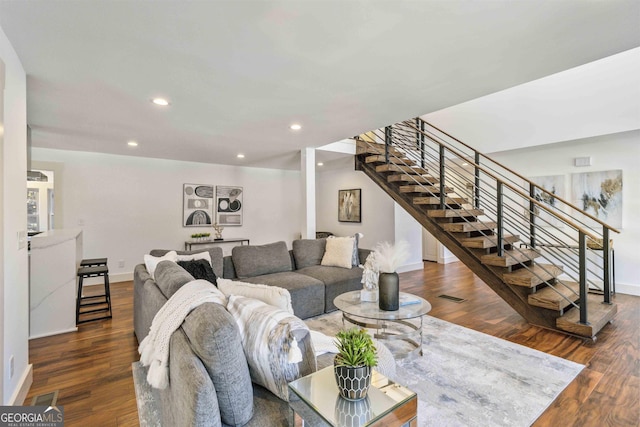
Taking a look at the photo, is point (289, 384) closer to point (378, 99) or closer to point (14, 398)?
point (14, 398)

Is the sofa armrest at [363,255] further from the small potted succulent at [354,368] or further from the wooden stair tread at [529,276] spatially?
the small potted succulent at [354,368]

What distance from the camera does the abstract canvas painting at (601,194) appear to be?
4.29 metres

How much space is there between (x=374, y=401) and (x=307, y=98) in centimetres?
237

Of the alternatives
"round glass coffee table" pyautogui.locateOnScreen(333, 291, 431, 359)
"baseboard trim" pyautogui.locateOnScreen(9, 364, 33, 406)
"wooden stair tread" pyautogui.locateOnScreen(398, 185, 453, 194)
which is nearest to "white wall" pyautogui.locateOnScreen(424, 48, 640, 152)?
"wooden stair tread" pyautogui.locateOnScreen(398, 185, 453, 194)

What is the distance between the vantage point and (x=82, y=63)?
6.64 feet

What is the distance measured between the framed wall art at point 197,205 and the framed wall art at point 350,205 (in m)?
2.92

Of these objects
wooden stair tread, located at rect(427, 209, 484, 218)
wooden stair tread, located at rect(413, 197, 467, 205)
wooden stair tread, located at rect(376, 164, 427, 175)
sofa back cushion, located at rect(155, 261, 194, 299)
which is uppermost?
wooden stair tread, located at rect(376, 164, 427, 175)

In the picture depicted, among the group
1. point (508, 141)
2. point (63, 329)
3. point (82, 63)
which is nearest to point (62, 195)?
point (63, 329)

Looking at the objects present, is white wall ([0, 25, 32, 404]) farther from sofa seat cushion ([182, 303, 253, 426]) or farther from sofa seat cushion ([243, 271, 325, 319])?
sofa seat cushion ([243, 271, 325, 319])

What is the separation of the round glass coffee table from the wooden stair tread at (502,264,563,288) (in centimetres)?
115

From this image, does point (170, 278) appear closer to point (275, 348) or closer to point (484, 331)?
point (275, 348)

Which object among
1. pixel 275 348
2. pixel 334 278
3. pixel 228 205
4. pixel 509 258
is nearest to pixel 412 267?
pixel 509 258

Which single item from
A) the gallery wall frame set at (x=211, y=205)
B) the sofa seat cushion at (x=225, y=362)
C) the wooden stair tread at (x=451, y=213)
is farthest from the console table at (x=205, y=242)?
the sofa seat cushion at (x=225, y=362)

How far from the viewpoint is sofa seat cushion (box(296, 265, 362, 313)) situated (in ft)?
11.6
